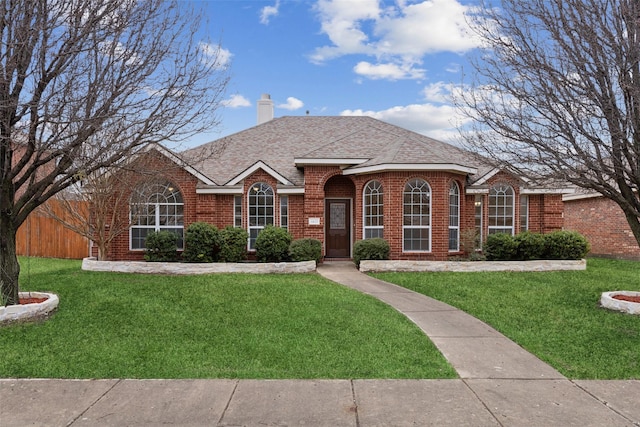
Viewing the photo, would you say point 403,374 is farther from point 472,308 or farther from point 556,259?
point 556,259

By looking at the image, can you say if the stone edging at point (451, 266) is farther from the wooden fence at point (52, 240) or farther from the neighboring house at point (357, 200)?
the wooden fence at point (52, 240)

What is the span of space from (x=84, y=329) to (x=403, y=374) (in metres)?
5.41

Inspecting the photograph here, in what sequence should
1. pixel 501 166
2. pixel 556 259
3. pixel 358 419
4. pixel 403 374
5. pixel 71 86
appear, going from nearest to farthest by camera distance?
pixel 358 419 → pixel 403 374 → pixel 71 86 → pixel 501 166 → pixel 556 259

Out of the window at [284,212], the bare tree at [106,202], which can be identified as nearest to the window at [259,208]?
the window at [284,212]

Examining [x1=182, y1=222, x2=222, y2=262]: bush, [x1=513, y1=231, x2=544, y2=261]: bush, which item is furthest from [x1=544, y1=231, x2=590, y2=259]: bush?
[x1=182, y1=222, x2=222, y2=262]: bush

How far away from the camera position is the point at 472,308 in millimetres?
9031

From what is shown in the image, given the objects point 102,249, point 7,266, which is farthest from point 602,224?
point 7,266

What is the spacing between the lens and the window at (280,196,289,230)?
15.8 m

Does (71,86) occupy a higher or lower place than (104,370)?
higher

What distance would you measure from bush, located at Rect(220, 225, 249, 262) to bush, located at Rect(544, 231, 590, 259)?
992cm

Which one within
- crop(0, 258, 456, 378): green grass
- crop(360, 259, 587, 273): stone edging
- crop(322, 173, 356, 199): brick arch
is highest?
crop(322, 173, 356, 199): brick arch

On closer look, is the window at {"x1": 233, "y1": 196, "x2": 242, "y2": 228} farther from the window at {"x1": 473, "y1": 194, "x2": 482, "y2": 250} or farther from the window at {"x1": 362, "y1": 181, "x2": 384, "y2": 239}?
the window at {"x1": 473, "y1": 194, "x2": 482, "y2": 250}

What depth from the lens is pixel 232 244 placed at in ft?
46.2

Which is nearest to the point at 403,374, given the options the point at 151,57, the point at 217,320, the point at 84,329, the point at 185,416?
the point at 185,416
